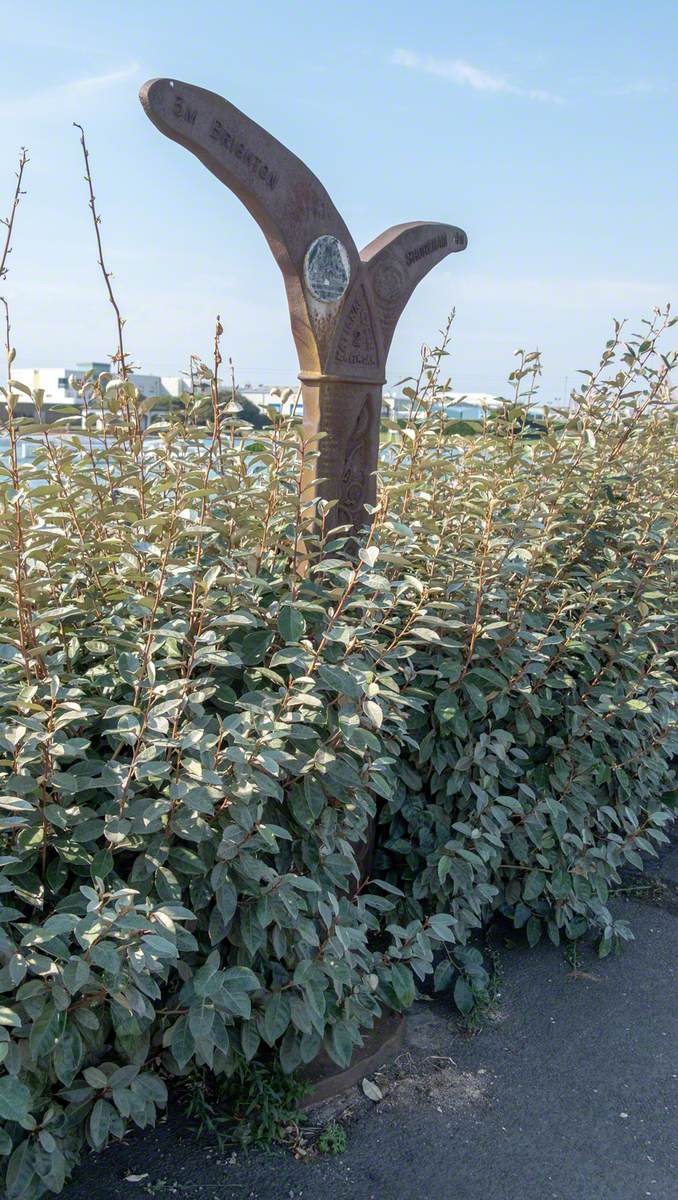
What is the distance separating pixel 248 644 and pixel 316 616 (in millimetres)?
211

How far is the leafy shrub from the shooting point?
193 cm

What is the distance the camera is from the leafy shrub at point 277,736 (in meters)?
1.93

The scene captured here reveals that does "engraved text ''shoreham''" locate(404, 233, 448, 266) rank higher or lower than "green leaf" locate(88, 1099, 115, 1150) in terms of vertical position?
higher

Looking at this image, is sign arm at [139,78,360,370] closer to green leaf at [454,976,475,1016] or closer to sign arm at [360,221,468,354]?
sign arm at [360,221,468,354]

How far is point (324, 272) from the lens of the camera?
9.25ft

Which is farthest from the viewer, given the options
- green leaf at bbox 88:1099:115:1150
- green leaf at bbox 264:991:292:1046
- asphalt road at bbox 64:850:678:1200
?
asphalt road at bbox 64:850:678:1200

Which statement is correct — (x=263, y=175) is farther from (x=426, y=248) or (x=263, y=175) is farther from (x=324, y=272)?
(x=426, y=248)

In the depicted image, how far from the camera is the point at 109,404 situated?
268cm

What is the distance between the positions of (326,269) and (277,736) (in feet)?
4.74

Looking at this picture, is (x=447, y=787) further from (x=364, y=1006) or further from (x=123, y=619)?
(x=123, y=619)

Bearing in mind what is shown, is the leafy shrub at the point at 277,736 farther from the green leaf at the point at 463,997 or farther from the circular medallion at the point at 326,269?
the circular medallion at the point at 326,269

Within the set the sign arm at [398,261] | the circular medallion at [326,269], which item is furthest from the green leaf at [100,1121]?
the sign arm at [398,261]

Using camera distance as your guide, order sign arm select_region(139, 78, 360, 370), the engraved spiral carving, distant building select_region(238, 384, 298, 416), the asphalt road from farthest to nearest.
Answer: the engraved spiral carving < distant building select_region(238, 384, 298, 416) < sign arm select_region(139, 78, 360, 370) < the asphalt road

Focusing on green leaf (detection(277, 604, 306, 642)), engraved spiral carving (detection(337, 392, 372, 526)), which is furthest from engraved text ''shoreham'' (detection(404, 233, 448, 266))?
green leaf (detection(277, 604, 306, 642))
